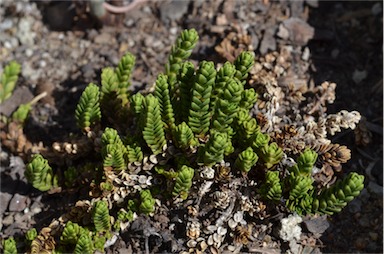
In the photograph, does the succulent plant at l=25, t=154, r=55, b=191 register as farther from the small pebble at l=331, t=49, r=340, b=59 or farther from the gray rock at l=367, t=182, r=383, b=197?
the small pebble at l=331, t=49, r=340, b=59

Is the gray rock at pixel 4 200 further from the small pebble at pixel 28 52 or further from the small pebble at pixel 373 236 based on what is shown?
the small pebble at pixel 373 236

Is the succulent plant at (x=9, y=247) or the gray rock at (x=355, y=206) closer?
the succulent plant at (x=9, y=247)

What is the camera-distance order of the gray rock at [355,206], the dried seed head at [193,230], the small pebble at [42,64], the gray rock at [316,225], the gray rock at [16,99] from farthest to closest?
1. the small pebble at [42,64]
2. the gray rock at [16,99]
3. the gray rock at [355,206]
4. the gray rock at [316,225]
5. the dried seed head at [193,230]

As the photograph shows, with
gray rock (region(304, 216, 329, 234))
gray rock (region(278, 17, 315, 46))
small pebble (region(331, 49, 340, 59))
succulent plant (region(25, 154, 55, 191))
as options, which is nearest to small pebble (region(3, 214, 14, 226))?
succulent plant (region(25, 154, 55, 191))

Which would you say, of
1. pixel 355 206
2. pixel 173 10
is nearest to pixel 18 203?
pixel 173 10

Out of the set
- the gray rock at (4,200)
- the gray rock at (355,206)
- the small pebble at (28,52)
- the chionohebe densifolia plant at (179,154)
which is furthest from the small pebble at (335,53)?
the gray rock at (4,200)

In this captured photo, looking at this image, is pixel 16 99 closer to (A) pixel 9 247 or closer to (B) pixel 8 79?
(B) pixel 8 79

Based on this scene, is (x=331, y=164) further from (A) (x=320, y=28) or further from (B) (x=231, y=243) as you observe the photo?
(A) (x=320, y=28)
